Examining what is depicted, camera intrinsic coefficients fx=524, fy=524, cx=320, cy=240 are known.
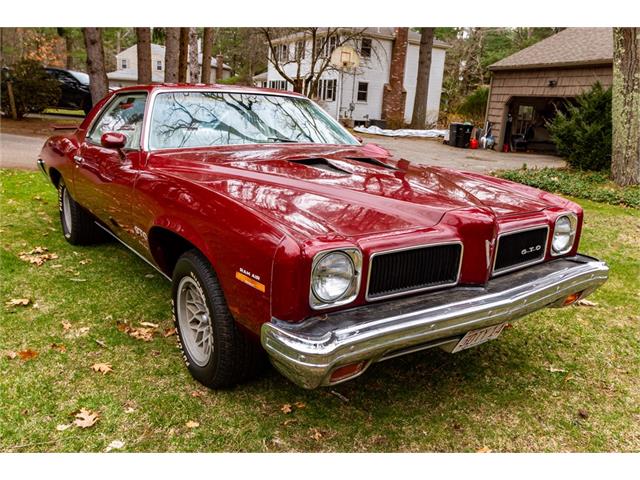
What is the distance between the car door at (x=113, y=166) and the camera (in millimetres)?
3579

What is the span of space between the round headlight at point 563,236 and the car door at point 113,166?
263 cm

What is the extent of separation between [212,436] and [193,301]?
76cm

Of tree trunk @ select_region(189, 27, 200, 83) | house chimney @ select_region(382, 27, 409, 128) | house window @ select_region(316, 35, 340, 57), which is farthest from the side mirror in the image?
house chimney @ select_region(382, 27, 409, 128)

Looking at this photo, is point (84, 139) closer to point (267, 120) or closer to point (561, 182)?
point (267, 120)

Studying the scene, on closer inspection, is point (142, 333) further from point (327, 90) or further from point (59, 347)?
point (327, 90)

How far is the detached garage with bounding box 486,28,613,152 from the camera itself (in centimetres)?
1575

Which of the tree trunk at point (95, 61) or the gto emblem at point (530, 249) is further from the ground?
the tree trunk at point (95, 61)

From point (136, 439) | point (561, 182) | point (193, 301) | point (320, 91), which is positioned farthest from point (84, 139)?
point (320, 91)

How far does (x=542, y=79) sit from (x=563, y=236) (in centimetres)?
1607

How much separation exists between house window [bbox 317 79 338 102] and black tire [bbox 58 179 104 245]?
2675 cm

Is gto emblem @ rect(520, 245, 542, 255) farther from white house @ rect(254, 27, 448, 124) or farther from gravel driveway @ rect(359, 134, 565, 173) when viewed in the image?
white house @ rect(254, 27, 448, 124)

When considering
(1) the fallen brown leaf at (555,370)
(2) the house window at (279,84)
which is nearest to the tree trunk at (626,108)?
(1) the fallen brown leaf at (555,370)

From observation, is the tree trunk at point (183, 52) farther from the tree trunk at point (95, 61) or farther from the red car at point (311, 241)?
the red car at point (311, 241)

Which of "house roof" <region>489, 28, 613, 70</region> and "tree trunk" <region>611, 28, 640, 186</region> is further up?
"house roof" <region>489, 28, 613, 70</region>
